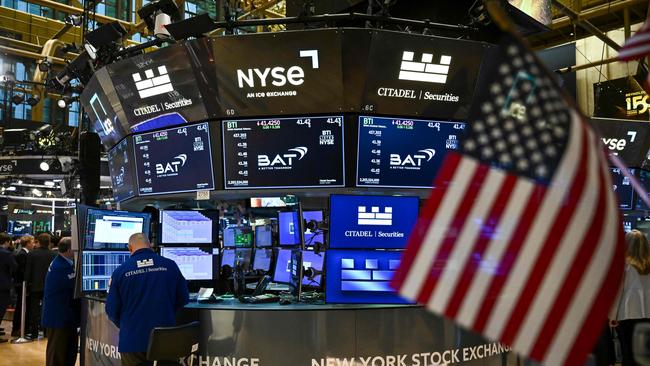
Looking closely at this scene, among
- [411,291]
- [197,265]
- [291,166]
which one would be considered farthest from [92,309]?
[411,291]

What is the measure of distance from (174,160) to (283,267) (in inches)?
58.5

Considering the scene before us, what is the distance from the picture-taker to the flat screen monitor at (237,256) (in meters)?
6.80

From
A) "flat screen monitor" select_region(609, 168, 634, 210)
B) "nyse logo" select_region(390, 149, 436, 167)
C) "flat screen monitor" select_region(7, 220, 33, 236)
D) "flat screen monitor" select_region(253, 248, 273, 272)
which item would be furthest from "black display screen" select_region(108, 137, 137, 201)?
"flat screen monitor" select_region(7, 220, 33, 236)

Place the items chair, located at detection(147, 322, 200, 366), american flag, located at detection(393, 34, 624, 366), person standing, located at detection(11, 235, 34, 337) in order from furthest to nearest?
1. person standing, located at detection(11, 235, 34, 337)
2. chair, located at detection(147, 322, 200, 366)
3. american flag, located at detection(393, 34, 624, 366)

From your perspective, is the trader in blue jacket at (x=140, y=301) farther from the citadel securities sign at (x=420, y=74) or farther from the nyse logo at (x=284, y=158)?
the citadel securities sign at (x=420, y=74)

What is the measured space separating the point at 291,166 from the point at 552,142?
4.01m

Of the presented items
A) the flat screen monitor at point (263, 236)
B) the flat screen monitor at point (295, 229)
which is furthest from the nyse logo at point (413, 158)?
the flat screen monitor at point (263, 236)

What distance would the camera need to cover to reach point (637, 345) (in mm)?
2477

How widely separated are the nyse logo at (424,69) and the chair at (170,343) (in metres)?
2.75

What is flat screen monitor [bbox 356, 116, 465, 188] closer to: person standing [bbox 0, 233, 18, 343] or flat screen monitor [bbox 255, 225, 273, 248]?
flat screen monitor [bbox 255, 225, 273, 248]

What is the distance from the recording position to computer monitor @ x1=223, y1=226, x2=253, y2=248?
6.90 meters

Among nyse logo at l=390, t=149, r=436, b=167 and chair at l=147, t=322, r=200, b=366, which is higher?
nyse logo at l=390, t=149, r=436, b=167

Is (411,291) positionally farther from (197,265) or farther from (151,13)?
(151,13)

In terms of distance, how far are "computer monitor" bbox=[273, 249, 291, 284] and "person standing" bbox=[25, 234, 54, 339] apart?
15.2ft
